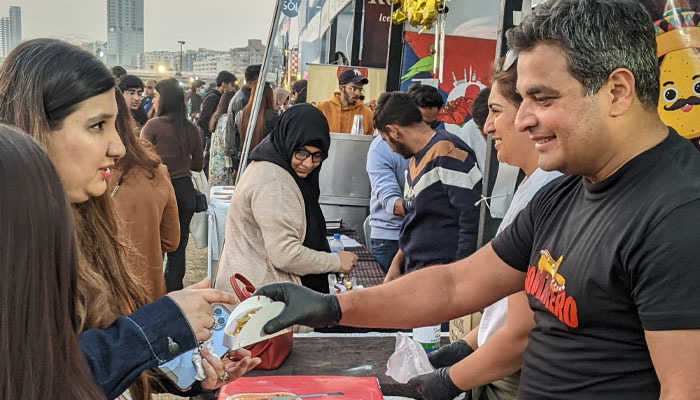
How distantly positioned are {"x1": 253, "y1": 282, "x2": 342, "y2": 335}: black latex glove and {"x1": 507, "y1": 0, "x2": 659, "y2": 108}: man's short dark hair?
998mm

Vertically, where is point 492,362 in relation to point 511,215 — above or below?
below

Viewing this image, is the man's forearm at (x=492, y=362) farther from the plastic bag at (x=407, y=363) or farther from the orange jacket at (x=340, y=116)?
the orange jacket at (x=340, y=116)

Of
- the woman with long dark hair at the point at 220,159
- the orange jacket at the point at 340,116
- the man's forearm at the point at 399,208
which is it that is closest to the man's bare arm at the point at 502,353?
the man's forearm at the point at 399,208

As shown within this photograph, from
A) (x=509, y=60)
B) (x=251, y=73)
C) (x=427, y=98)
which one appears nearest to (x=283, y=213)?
(x=509, y=60)

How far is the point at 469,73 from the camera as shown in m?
5.60

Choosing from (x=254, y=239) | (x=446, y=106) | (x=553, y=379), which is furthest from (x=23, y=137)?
(x=446, y=106)

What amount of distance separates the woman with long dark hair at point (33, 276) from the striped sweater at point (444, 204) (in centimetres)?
274

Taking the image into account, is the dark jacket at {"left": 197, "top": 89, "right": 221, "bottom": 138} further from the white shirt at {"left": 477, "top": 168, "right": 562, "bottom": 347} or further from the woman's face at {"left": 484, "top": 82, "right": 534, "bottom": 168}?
the white shirt at {"left": 477, "top": 168, "right": 562, "bottom": 347}

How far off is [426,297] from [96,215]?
3.39 ft

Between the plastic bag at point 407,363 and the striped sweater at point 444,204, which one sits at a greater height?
the striped sweater at point 444,204

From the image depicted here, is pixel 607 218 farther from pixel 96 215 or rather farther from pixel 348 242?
pixel 348 242

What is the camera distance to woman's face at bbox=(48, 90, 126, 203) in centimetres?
160

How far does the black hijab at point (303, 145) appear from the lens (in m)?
3.05

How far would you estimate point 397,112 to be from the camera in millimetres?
3984
